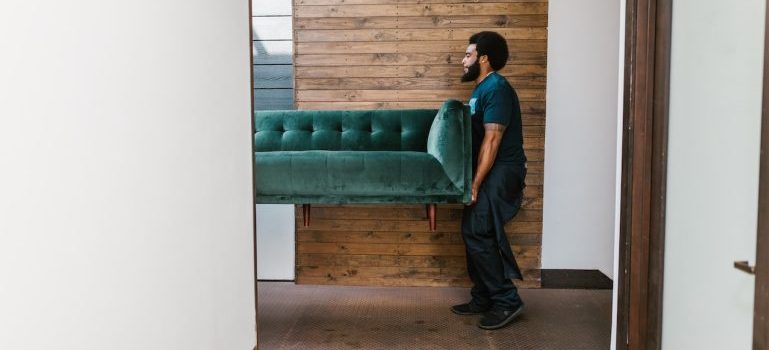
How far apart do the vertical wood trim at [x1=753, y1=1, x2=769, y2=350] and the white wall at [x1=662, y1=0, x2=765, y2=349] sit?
0.10 metres

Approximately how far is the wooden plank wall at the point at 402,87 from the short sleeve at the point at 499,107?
72 centimetres

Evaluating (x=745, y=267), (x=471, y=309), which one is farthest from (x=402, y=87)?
(x=745, y=267)

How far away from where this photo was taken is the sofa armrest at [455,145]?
241 centimetres

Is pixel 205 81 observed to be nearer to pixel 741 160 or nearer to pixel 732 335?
pixel 741 160

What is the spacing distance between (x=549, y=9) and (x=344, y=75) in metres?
1.33

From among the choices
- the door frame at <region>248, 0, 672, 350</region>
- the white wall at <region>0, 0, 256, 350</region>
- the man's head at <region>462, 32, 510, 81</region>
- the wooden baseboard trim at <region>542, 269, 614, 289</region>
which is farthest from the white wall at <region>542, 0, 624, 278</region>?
the white wall at <region>0, 0, 256, 350</region>

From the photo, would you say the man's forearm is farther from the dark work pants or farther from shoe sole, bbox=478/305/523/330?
shoe sole, bbox=478/305/523/330

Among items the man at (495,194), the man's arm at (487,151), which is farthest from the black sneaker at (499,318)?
the man's arm at (487,151)

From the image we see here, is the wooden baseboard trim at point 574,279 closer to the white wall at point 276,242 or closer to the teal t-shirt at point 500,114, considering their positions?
the teal t-shirt at point 500,114

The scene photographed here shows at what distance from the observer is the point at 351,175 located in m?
2.41

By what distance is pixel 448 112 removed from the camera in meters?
2.43

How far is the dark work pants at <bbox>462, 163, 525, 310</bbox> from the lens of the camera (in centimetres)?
274

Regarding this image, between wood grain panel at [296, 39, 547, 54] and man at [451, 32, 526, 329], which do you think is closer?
man at [451, 32, 526, 329]

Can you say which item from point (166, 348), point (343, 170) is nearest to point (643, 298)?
point (343, 170)
